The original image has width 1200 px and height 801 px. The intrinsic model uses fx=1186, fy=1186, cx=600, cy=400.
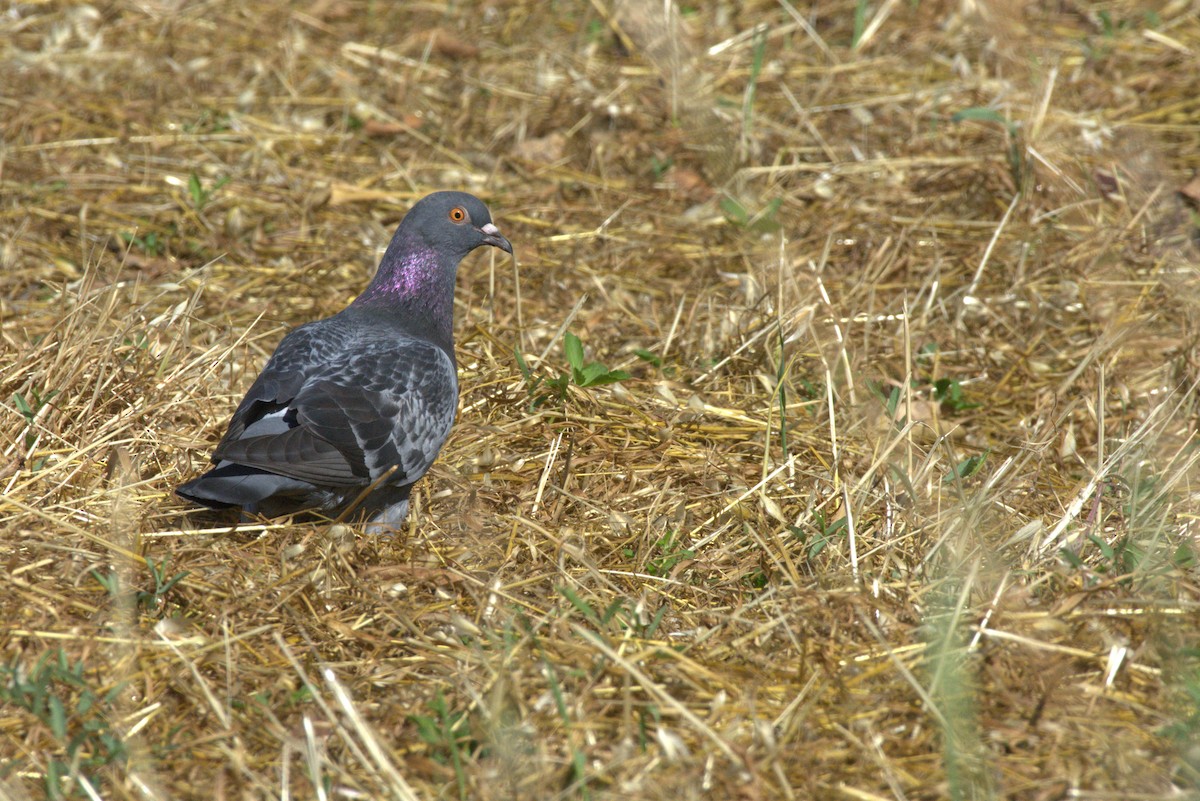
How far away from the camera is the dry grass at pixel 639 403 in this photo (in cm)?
276

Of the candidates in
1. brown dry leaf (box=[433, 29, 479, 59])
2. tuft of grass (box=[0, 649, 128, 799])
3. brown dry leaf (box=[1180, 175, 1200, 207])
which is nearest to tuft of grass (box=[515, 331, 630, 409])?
tuft of grass (box=[0, 649, 128, 799])

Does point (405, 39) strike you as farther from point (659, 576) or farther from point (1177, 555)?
point (1177, 555)

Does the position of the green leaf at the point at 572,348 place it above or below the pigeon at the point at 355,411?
below

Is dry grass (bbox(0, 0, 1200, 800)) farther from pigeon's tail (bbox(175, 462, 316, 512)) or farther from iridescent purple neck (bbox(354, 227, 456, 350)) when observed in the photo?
iridescent purple neck (bbox(354, 227, 456, 350))

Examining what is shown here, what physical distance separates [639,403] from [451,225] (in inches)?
37.4

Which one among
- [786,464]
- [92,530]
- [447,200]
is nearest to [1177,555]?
[786,464]

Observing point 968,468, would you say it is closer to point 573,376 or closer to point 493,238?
point 573,376

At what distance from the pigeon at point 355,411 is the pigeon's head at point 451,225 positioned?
11 mm

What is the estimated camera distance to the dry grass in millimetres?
2756

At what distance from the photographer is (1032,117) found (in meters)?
5.75

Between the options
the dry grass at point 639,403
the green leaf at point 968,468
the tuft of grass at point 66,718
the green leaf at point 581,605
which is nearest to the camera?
the tuft of grass at point 66,718

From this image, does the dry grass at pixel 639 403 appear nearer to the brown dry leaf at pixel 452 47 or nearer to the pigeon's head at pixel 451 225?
the brown dry leaf at pixel 452 47

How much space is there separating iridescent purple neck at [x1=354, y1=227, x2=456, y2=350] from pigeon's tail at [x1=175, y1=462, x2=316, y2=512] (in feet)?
3.10

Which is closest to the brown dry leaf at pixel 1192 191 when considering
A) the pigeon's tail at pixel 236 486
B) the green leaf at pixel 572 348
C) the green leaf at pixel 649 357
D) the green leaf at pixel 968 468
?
the green leaf at pixel 968 468
